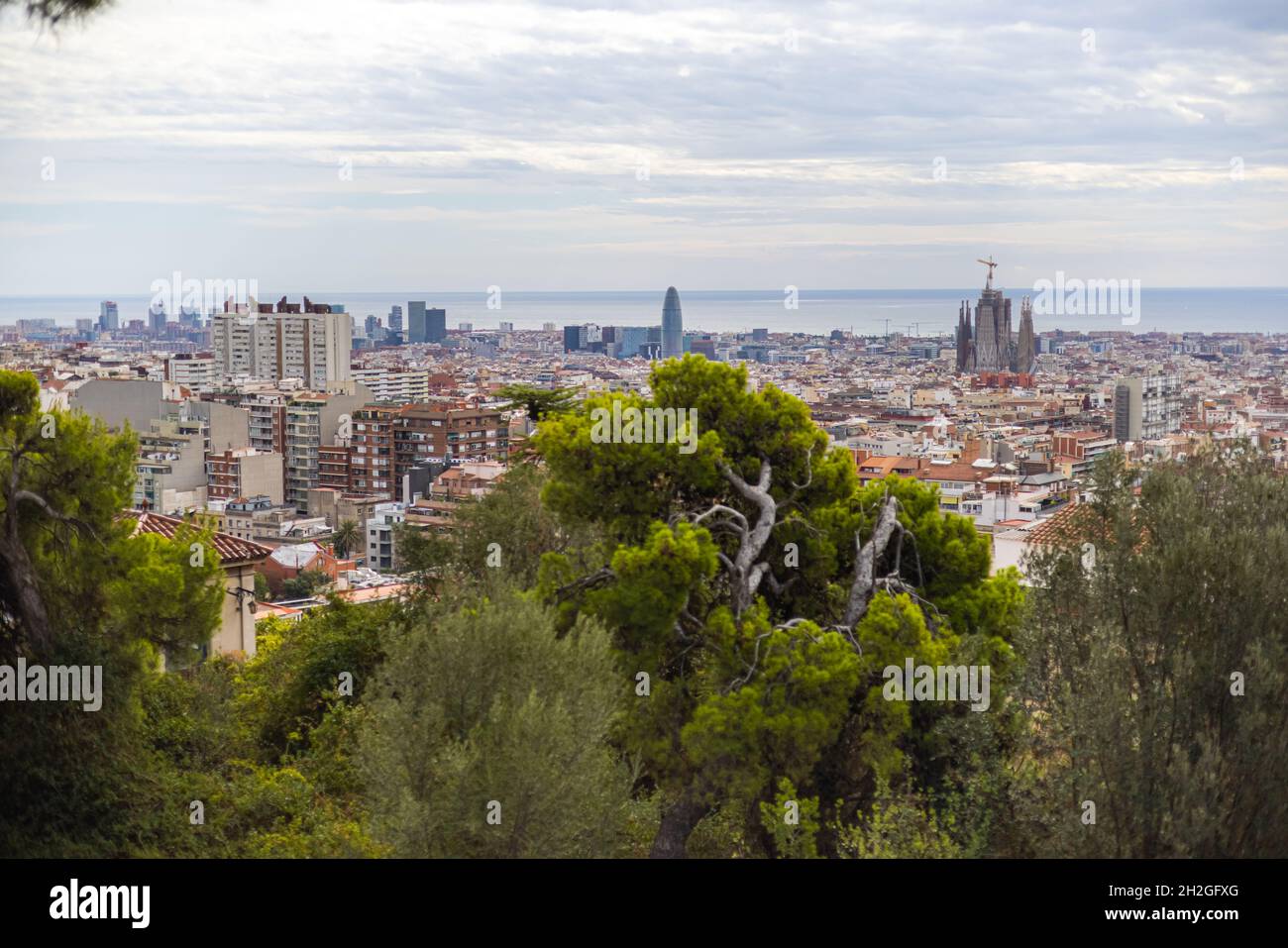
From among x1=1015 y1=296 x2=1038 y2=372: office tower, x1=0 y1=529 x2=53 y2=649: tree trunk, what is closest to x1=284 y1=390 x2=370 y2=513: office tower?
x1=1015 y1=296 x2=1038 y2=372: office tower

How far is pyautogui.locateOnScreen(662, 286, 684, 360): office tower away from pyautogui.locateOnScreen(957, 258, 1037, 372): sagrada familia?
47.2m

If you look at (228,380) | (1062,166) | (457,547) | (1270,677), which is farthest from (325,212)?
(228,380)

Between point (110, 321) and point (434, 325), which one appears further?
point (434, 325)

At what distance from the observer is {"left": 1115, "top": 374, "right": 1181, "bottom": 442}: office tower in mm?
44125

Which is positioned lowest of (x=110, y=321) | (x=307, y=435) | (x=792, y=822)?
(x=307, y=435)

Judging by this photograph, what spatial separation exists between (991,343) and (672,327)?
51884mm

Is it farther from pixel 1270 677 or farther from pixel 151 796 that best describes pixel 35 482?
pixel 1270 677

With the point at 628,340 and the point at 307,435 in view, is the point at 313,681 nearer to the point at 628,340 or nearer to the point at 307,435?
the point at 307,435

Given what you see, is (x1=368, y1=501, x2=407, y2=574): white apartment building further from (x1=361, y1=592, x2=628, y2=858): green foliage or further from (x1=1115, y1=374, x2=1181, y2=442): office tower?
(x1=361, y1=592, x2=628, y2=858): green foliage

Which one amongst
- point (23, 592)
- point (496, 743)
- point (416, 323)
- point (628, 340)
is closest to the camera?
point (496, 743)

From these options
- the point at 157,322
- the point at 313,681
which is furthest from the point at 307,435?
the point at 313,681

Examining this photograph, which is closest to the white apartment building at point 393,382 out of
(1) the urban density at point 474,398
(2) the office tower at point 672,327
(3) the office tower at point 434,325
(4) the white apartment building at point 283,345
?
(1) the urban density at point 474,398

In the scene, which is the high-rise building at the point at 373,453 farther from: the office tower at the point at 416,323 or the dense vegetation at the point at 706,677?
the dense vegetation at the point at 706,677

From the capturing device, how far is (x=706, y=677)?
6270mm
